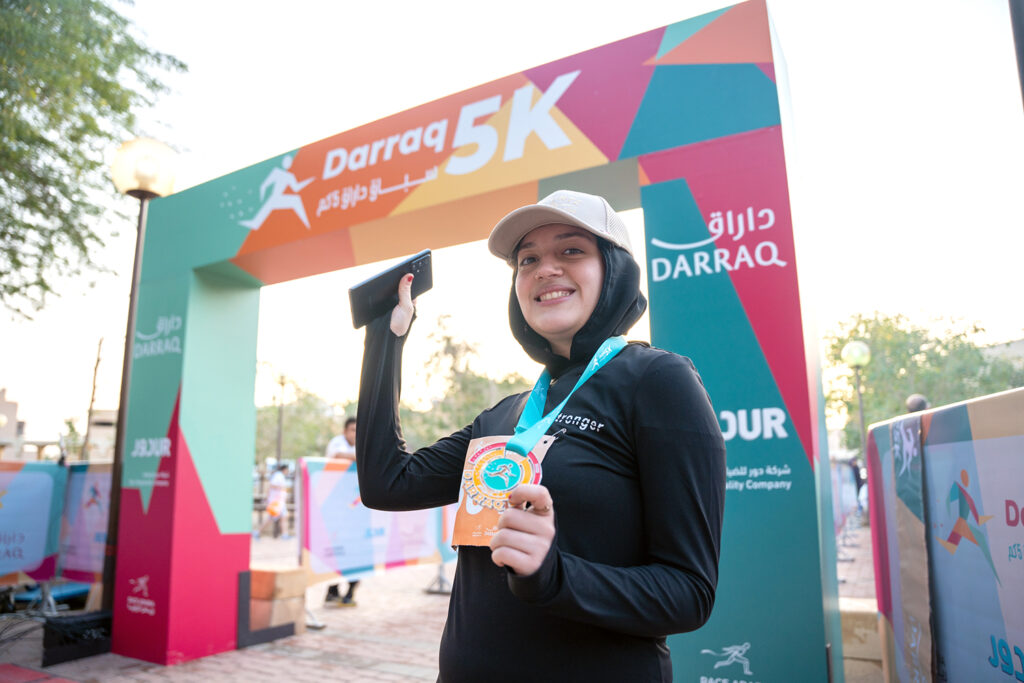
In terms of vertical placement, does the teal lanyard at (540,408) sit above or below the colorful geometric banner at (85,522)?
above

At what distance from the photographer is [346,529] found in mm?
6812

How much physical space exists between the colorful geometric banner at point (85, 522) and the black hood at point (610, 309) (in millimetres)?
Answer: 5849

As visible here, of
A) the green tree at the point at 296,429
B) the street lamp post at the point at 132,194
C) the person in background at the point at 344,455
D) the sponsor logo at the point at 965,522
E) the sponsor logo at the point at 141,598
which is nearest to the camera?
the sponsor logo at the point at 965,522

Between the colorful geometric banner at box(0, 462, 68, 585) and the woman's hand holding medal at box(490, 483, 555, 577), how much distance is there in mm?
6697

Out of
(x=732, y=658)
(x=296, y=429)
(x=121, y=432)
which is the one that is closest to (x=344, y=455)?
(x=121, y=432)

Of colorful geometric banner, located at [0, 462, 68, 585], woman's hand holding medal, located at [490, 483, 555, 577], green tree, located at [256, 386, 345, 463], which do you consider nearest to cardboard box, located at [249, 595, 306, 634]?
colorful geometric banner, located at [0, 462, 68, 585]

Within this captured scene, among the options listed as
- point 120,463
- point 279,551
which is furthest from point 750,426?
point 279,551

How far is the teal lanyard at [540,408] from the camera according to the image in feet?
3.95

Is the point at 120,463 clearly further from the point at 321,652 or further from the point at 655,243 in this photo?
→ the point at 655,243

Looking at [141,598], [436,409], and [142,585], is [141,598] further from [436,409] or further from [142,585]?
[436,409]

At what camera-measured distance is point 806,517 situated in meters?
2.84

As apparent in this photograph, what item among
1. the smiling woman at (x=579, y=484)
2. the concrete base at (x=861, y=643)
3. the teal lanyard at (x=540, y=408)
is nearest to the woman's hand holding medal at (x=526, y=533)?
the smiling woman at (x=579, y=484)

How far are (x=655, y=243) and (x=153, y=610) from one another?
450cm

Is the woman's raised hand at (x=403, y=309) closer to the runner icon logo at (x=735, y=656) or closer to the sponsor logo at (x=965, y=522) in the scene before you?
the sponsor logo at (x=965, y=522)
